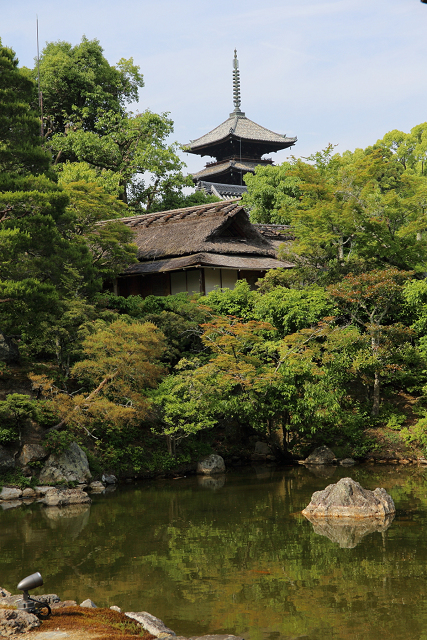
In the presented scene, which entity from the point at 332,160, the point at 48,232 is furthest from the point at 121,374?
the point at 332,160

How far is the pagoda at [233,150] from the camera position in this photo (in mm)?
44344

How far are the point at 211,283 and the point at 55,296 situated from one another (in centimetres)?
960

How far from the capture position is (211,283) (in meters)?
25.3

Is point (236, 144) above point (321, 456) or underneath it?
above

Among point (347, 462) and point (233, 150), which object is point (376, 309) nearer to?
point (347, 462)

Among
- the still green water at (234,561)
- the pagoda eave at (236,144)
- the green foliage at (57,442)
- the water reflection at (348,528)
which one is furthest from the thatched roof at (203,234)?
the pagoda eave at (236,144)

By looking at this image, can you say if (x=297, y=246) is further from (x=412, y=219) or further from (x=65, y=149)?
(x=65, y=149)

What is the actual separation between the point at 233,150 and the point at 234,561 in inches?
1544

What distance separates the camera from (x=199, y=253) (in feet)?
79.7

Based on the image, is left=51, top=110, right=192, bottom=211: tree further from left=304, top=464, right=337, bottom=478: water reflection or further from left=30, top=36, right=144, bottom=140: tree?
left=304, top=464, right=337, bottom=478: water reflection

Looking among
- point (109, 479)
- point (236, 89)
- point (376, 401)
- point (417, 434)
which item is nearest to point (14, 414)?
point (109, 479)

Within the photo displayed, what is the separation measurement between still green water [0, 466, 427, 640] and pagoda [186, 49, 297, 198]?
31.7 meters

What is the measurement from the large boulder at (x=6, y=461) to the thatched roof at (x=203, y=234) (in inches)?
449

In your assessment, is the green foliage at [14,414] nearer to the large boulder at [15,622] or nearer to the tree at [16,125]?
the tree at [16,125]
